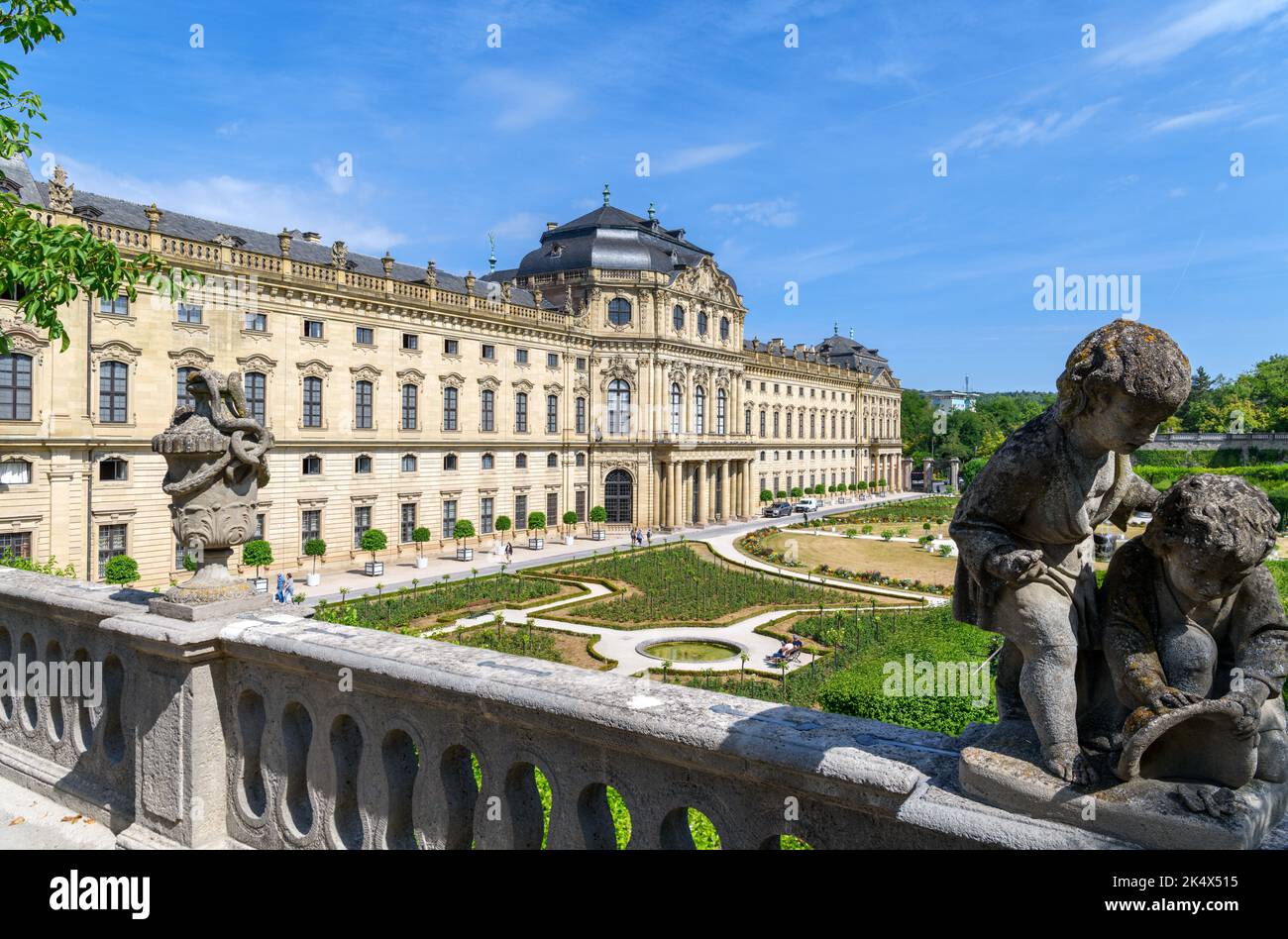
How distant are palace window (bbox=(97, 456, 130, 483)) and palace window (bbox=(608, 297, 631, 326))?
91.2ft

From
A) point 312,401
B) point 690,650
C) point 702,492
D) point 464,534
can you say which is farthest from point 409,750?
point 702,492

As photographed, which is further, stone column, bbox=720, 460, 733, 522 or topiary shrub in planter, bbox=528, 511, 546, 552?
stone column, bbox=720, 460, 733, 522

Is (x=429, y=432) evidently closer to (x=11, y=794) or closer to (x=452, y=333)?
(x=452, y=333)

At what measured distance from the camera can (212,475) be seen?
534 cm

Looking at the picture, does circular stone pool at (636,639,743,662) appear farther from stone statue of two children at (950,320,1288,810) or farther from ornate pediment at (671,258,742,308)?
ornate pediment at (671,258,742,308)

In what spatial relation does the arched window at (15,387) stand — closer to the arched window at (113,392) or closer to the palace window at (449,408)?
the arched window at (113,392)

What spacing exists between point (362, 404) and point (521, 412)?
A: 1009 centimetres

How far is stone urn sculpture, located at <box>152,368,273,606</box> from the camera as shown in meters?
5.30

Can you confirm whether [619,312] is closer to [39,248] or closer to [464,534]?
[464,534]

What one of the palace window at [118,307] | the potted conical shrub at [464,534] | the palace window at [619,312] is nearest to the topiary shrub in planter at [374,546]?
the potted conical shrub at [464,534]

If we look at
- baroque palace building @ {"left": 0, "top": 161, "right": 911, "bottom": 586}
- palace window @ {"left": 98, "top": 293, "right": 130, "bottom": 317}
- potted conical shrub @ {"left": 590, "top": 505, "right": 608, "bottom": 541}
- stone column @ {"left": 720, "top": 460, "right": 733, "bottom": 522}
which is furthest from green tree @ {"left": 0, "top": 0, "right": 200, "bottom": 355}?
stone column @ {"left": 720, "top": 460, "right": 733, "bottom": 522}

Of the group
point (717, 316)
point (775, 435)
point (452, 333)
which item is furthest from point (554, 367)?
point (775, 435)

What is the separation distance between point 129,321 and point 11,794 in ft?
88.0
